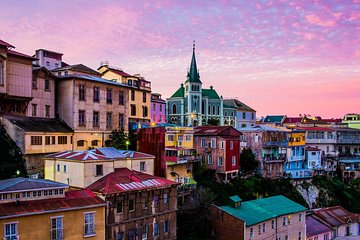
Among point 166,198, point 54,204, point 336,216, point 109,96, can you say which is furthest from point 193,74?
point 54,204

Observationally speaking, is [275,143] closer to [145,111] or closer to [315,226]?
[315,226]

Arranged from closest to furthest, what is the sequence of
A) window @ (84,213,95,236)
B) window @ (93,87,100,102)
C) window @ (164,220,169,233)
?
window @ (84,213,95,236) < window @ (164,220,169,233) < window @ (93,87,100,102)

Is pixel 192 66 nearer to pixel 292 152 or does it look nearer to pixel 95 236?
pixel 292 152

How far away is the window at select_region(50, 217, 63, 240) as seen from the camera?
27250mm

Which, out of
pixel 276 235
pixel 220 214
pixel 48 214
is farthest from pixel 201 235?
pixel 48 214

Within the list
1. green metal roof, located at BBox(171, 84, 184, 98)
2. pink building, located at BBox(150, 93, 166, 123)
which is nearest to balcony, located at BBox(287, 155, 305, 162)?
pink building, located at BBox(150, 93, 166, 123)

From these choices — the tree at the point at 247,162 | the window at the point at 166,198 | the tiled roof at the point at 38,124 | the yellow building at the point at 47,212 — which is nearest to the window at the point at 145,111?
the tree at the point at 247,162

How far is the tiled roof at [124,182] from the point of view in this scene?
32.2 metres

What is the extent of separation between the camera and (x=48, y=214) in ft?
88.5

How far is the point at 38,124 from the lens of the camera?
44219 millimetres

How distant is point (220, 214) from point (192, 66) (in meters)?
64.1

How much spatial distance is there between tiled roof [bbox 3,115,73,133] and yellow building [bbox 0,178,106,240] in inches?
563

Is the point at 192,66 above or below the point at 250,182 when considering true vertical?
above

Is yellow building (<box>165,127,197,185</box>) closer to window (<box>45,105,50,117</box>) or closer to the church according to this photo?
window (<box>45,105,50,117</box>)
